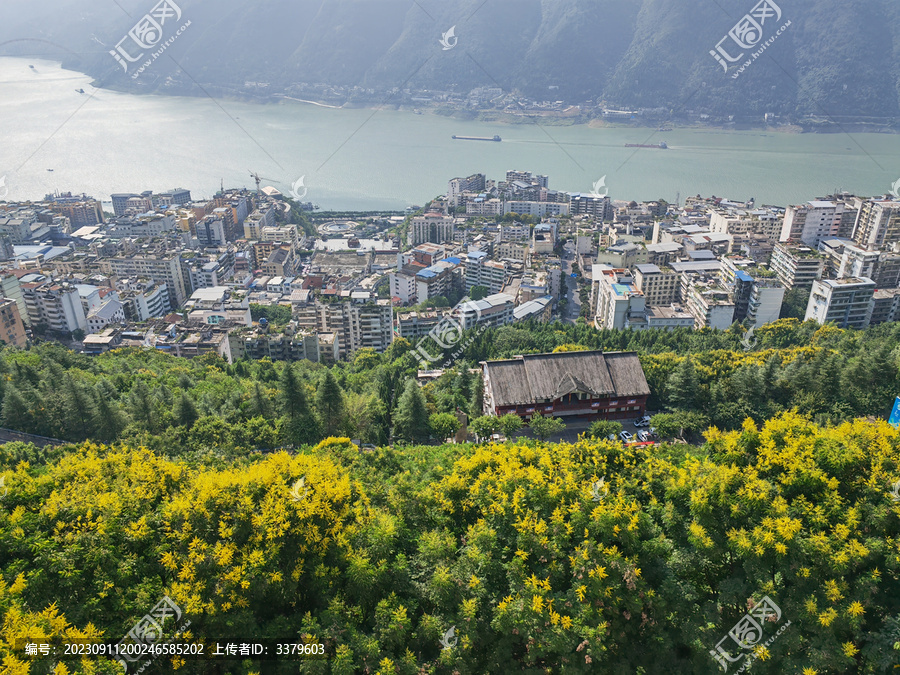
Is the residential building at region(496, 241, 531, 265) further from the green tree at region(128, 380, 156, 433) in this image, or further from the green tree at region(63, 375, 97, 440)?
the green tree at region(63, 375, 97, 440)

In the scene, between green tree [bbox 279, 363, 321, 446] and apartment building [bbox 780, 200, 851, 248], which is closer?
green tree [bbox 279, 363, 321, 446]

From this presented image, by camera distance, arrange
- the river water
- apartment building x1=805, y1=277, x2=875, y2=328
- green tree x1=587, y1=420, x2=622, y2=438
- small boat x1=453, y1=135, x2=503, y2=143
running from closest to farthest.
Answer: green tree x1=587, y1=420, x2=622, y2=438 → apartment building x1=805, y1=277, x2=875, y2=328 → the river water → small boat x1=453, y1=135, x2=503, y2=143

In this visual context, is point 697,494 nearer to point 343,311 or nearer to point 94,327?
point 343,311

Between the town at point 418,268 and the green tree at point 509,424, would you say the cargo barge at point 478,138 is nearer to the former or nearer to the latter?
the town at point 418,268

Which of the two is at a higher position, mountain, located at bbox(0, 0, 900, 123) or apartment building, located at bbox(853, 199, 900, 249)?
mountain, located at bbox(0, 0, 900, 123)

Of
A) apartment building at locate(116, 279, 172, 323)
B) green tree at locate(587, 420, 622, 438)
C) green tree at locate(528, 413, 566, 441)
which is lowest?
apartment building at locate(116, 279, 172, 323)

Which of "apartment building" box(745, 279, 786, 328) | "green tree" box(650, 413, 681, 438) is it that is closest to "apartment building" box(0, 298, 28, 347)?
"green tree" box(650, 413, 681, 438)
